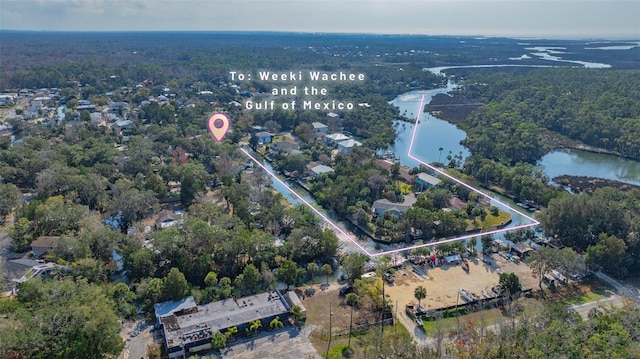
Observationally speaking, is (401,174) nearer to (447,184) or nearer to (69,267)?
(447,184)

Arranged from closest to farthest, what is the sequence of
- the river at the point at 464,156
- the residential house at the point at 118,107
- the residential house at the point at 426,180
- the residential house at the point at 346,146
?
the residential house at the point at 426,180, the river at the point at 464,156, the residential house at the point at 346,146, the residential house at the point at 118,107

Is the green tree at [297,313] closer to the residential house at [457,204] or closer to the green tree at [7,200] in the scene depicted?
the residential house at [457,204]

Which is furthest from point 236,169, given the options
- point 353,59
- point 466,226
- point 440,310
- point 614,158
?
point 353,59

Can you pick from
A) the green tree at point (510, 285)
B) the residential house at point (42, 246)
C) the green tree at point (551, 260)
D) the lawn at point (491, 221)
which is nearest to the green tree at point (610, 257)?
the green tree at point (551, 260)

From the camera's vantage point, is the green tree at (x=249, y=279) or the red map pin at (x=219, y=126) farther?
the red map pin at (x=219, y=126)

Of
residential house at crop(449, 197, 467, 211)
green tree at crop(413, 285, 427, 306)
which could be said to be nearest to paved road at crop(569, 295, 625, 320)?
green tree at crop(413, 285, 427, 306)

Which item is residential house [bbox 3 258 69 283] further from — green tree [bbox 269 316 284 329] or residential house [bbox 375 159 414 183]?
residential house [bbox 375 159 414 183]

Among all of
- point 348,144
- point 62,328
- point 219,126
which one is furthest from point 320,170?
point 62,328
